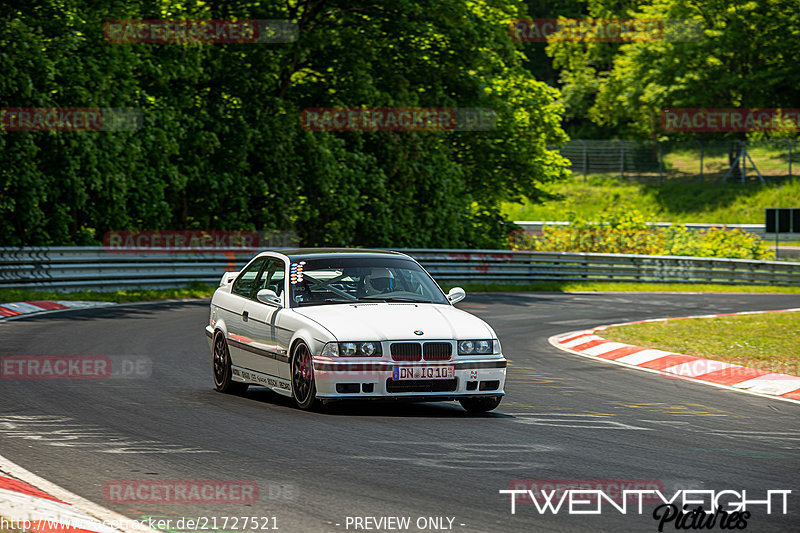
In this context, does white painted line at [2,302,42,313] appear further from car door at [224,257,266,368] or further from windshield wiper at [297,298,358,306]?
windshield wiper at [297,298,358,306]

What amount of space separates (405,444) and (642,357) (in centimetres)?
820

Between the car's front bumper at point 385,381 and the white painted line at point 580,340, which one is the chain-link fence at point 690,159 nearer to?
the white painted line at point 580,340

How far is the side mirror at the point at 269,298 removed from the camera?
10.4 m

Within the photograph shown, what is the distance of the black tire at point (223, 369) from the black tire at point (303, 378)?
1292 millimetres

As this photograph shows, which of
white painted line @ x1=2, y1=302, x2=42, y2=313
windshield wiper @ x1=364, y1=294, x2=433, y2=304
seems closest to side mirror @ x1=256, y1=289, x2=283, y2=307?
windshield wiper @ x1=364, y1=294, x2=433, y2=304

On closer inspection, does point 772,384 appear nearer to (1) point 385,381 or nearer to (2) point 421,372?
(2) point 421,372

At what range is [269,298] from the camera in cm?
1038

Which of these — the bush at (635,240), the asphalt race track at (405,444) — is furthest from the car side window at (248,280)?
the bush at (635,240)

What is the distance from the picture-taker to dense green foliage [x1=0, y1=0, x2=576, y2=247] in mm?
25062

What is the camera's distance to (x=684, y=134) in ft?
247

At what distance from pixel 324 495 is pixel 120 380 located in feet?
19.1

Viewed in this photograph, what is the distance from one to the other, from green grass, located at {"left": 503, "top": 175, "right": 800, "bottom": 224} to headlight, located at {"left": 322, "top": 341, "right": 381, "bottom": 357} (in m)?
49.6

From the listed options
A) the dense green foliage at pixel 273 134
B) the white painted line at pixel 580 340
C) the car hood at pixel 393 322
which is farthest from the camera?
the dense green foliage at pixel 273 134

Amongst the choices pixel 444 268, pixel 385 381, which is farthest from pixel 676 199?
pixel 385 381
